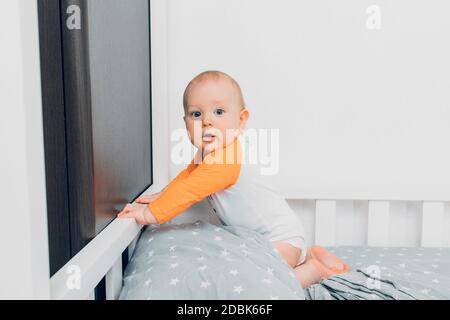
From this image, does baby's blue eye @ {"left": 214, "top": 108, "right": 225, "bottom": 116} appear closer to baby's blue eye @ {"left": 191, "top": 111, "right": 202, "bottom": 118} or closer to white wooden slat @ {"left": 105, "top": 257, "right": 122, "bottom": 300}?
baby's blue eye @ {"left": 191, "top": 111, "right": 202, "bottom": 118}

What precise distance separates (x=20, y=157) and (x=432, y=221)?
1.04 m

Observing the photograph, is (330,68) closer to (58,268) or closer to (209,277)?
(209,277)

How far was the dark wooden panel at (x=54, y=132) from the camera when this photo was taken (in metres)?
0.61

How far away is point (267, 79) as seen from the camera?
1227mm

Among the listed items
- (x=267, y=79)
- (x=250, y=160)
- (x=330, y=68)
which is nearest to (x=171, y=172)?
(x=250, y=160)

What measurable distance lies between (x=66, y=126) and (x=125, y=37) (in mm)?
353

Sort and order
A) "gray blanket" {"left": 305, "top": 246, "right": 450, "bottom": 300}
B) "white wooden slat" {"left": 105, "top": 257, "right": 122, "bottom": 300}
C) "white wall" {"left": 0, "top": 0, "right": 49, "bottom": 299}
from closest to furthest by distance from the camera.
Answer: "white wall" {"left": 0, "top": 0, "right": 49, "bottom": 299} → "white wooden slat" {"left": 105, "top": 257, "right": 122, "bottom": 300} → "gray blanket" {"left": 305, "top": 246, "right": 450, "bottom": 300}

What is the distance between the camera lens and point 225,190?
0.96m

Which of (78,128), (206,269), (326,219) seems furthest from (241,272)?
(326,219)

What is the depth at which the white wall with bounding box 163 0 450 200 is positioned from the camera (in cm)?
120

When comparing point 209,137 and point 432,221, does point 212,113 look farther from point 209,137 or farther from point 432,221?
point 432,221

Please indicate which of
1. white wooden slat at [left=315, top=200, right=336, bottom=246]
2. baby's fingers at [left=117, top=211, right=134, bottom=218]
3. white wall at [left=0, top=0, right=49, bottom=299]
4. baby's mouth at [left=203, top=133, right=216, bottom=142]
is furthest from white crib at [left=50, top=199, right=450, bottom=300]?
white wall at [left=0, top=0, right=49, bottom=299]

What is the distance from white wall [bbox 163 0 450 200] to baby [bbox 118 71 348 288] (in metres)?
0.21

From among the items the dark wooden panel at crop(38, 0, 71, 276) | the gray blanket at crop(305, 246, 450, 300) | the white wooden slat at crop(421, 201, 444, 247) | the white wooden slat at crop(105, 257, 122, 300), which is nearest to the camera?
the dark wooden panel at crop(38, 0, 71, 276)
